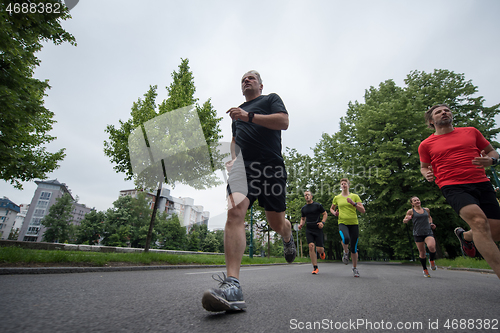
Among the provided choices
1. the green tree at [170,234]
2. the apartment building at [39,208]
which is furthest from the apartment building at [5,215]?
the green tree at [170,234]

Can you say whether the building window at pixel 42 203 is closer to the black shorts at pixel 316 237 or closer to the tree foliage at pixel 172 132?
the tree foliage at pixel 172 132

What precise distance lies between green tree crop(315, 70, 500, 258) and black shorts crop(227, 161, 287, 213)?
1605cm

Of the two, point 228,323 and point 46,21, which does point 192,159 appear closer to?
point 46,21

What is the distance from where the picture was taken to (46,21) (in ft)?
24.4

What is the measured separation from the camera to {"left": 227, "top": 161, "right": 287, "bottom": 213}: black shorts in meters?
2.51

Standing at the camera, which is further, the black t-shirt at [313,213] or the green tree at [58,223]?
the green tree at [58,223]

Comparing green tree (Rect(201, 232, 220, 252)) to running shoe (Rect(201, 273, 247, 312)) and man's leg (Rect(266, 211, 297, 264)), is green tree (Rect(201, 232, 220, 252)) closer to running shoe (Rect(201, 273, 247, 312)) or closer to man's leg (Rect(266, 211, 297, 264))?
man's leg (Rect(266, 211, 297, 264))

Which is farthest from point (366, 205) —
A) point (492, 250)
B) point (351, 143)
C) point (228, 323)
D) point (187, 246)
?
point (187, 246)

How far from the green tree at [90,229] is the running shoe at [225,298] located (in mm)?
49664

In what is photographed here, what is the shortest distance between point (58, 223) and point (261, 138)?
53.4 metres

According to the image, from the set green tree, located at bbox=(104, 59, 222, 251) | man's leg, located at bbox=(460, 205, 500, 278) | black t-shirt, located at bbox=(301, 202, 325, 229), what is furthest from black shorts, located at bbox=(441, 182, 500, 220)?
green tree, located at bbox=(104, 59, 222, 251)

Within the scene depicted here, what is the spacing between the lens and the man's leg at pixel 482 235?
2.37 m

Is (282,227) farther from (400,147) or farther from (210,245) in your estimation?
(210,245)

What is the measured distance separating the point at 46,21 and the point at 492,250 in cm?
1100
